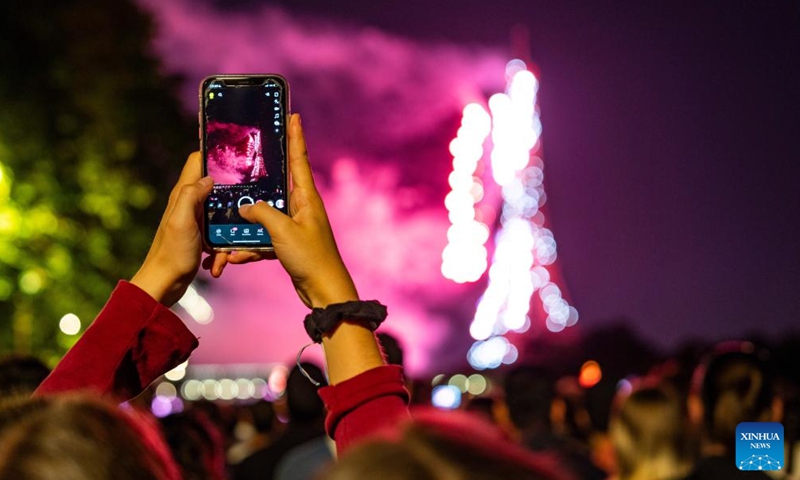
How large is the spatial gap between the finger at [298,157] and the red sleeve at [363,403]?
0.49 metres

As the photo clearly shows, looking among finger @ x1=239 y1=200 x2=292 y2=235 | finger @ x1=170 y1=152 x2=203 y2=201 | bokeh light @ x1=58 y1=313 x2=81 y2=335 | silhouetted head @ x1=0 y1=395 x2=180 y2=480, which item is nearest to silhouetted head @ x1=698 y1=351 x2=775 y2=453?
finger @ x1=170 y1=152 x2=203 y2=201

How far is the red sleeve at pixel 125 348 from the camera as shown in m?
2.33

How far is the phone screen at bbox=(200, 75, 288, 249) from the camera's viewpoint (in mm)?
2629

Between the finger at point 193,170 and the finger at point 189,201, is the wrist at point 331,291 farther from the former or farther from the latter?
the finger at point 193,170

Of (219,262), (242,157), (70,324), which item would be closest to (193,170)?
(242,157)

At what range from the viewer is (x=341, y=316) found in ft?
7.09

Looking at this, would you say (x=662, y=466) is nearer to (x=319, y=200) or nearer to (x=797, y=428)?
(x=797, y=428)

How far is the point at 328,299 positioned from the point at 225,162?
60 cm

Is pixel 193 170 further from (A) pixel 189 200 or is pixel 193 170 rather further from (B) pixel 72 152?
(B) pixel 72 152

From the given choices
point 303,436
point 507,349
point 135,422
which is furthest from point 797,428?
point 507,349

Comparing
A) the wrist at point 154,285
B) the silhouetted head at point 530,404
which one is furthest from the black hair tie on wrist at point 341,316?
the silhouetted head at point 530,404

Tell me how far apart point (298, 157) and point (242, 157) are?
221 millimetres

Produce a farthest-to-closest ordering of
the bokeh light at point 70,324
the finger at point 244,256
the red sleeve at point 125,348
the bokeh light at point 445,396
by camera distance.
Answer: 1. the bokeh light at point 70,324
2. the bokeh light at point 445,396
3. the finger at point 244,256
4. the red sleeve at point 125,348

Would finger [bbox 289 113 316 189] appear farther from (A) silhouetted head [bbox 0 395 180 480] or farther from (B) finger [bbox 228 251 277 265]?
(A) silhouetted head [bbox 0 395 180 480]
